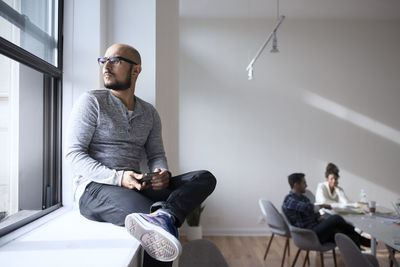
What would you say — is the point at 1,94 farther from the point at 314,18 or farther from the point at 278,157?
the point at 314,18

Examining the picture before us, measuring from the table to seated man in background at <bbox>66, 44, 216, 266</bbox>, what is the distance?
4.88ft

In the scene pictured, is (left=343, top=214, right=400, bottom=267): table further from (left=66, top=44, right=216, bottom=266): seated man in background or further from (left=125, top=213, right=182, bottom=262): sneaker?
(left=125, top=213, right=182, bottom=262): sneaker

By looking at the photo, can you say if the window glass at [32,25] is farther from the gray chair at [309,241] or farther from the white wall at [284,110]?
the white wall at [284,110]

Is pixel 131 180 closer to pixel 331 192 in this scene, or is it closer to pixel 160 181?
pixel 160 181

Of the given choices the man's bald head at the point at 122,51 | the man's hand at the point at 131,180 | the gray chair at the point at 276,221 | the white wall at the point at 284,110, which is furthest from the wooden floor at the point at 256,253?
the man's bald head at the point at 122,51

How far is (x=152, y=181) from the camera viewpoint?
1.80 metres

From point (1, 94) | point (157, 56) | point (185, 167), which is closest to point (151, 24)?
point (157, 56)

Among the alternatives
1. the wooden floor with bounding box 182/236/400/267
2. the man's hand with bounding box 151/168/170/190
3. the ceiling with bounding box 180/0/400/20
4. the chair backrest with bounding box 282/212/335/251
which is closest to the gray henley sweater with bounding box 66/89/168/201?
the man's hand with bounding box 151/168/170/190

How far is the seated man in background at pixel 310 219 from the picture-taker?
3.66m

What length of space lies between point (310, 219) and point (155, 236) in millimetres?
2908

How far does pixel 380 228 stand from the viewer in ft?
9.49

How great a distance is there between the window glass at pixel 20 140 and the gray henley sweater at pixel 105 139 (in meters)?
0.41

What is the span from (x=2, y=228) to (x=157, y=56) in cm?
152

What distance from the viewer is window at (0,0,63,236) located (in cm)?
190
